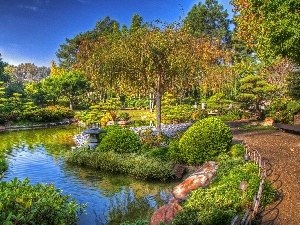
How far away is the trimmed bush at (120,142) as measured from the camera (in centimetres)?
1645

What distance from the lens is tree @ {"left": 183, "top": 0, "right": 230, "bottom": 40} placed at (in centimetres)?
7178

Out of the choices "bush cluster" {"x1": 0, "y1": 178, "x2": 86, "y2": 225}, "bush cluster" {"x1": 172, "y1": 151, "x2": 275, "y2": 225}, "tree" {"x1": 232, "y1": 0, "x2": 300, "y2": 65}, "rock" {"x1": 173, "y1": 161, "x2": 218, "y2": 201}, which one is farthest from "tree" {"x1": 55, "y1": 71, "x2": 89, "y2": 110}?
"bush cluster" {"x1": 172, "y1": 151, "x2": 275, "y2": 225}

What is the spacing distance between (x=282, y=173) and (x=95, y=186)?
6656mm

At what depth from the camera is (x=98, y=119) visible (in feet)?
118

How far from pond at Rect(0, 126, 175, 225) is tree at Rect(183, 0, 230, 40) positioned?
56518 millimetres

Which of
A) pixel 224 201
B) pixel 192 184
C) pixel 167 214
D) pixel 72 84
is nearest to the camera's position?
pixel 224 201

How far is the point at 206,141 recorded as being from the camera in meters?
13.7

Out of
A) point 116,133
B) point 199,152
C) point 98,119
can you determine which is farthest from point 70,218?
point 98,119

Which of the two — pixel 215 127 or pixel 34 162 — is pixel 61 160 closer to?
pixel 34 162

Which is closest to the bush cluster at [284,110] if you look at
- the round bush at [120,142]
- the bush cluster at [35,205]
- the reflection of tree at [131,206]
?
the round bush at [120,142]

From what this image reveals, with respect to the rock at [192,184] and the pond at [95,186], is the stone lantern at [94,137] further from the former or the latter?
the rock at [192,184]

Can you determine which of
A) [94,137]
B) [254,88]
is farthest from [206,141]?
[254,88]

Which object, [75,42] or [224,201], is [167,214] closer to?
[224,201]

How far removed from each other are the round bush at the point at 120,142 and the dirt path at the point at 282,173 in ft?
18.9
